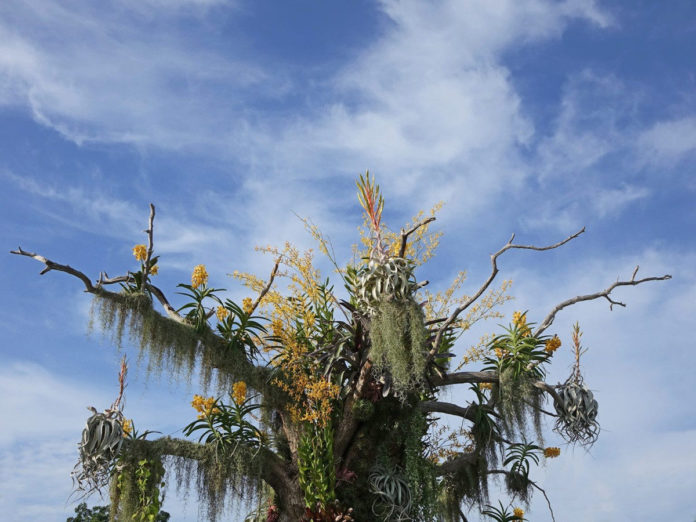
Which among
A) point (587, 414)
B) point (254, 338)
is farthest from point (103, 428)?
point (587, 414)

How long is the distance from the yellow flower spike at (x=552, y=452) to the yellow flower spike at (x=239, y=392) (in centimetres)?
421

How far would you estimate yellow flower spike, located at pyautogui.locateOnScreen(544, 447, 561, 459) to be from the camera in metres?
9.34

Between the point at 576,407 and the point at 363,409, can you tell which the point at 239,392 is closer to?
the point at 363,409

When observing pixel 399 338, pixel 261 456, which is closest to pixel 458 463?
pixel 261 456

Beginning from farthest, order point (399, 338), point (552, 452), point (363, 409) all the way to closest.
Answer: point (552, 452)
point (363, 409)
point (399, 338)

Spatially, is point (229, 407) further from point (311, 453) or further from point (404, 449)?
point (404, 449)

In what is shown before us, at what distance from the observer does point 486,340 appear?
8.77 m

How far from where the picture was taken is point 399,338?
712 centimetres

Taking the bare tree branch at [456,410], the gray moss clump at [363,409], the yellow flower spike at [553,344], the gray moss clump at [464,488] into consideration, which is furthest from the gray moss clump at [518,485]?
the gray moss clump at [363,409]

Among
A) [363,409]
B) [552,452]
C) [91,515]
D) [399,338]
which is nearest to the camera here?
[399,338]

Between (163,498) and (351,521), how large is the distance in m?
2.26

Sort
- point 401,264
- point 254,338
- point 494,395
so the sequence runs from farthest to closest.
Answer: point 494,395
point 254,338
point 401,264

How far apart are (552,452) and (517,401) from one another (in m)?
1.17

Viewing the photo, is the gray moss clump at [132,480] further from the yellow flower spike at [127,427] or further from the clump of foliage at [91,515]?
the clump of foliage at [91,515]
